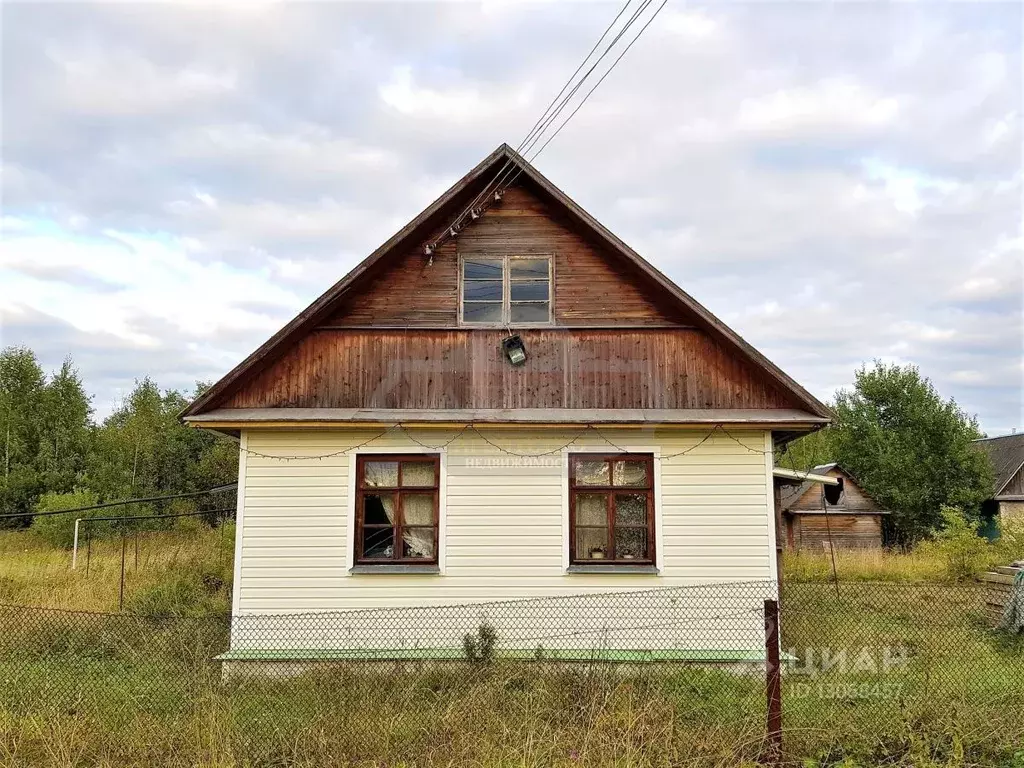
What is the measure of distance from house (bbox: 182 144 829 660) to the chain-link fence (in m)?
0.09

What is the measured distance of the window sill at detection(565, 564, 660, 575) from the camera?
8.52 m

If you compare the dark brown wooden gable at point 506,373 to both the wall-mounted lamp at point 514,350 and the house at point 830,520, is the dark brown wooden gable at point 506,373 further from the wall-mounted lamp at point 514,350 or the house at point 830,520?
the house at point 830,520

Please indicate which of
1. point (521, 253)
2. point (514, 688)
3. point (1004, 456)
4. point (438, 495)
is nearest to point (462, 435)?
point (438, 495)

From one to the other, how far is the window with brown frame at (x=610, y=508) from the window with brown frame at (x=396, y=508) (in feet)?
5.54

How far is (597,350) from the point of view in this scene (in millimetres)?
9078

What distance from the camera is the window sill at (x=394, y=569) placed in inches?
337

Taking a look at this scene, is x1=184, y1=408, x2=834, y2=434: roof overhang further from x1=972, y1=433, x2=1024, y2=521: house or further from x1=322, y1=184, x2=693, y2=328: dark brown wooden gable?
x1=972, y1=433, x2=1024, y2=521: house

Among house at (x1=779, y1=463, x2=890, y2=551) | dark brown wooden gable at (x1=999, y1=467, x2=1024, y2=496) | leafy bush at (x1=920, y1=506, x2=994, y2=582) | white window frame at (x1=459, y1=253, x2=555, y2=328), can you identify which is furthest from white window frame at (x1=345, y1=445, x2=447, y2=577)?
dark brown wooden gable at (x1=999, y1=467, x2=1024, y2=496)

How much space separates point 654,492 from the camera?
28.7ft

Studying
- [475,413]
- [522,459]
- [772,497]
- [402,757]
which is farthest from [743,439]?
[402,757]

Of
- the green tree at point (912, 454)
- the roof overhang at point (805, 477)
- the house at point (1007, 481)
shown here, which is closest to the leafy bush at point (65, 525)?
the roof overhang at point (805, 477)

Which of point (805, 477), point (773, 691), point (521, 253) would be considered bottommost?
point (773, 691)

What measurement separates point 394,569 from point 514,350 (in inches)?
116

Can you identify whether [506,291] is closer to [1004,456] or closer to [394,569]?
[394,569]
